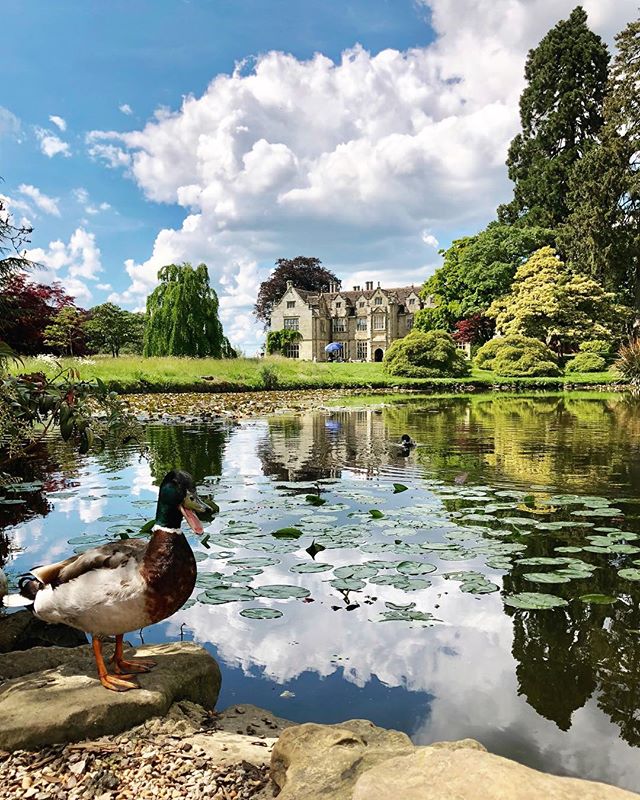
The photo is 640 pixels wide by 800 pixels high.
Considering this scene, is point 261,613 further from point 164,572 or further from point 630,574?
point 630,574

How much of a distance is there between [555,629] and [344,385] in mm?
32521

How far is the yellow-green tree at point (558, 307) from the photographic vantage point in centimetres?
3956

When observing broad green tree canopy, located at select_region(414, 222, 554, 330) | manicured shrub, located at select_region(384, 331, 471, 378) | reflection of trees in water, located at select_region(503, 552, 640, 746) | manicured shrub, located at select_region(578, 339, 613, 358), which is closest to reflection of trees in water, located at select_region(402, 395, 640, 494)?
reflection of trees in water, located at select_region(503, 552, 640, 746)

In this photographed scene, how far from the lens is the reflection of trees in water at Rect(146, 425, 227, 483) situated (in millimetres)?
9922

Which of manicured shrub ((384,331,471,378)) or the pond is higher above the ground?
manicured shrub ((384,331,471,378))

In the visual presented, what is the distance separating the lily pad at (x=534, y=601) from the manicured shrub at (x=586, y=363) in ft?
124

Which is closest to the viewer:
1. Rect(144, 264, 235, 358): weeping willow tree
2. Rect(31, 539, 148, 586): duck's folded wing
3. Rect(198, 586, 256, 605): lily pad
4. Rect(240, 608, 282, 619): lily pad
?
Rect(31, 539, 148, 586): duck's folded wing

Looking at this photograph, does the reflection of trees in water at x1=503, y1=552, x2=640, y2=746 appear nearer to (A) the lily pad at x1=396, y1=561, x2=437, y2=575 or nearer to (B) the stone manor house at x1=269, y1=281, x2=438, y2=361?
(A) the lily pad at x1=396, y1=561, x2=437, y2=575

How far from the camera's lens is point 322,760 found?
2135 mm

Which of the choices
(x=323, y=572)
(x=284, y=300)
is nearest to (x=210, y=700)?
(x=323, y=572)

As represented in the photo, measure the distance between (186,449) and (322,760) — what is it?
10474 millimetres

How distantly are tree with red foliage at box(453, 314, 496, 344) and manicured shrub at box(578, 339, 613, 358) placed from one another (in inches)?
352

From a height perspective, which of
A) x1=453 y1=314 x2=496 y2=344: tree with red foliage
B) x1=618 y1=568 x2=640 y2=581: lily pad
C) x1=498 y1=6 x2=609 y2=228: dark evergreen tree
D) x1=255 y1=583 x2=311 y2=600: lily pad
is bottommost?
x1=255 y1=583 x2=311 y2=600: lily pad

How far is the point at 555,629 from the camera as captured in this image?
3.94 meters
